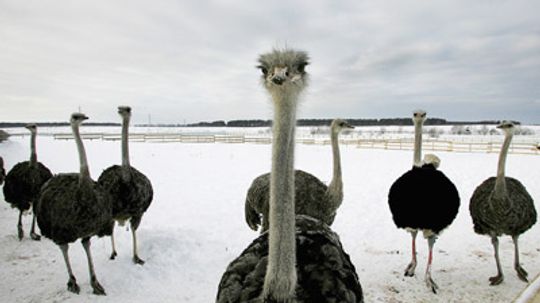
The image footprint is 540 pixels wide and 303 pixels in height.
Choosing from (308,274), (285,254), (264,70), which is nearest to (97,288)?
(308,274)

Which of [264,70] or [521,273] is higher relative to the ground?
[264,70]

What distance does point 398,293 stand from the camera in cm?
423

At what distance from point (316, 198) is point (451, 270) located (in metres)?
2.16

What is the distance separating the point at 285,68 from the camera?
179 centimetres

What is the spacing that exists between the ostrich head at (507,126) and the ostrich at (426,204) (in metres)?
1.25

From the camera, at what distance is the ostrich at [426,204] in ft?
14.5

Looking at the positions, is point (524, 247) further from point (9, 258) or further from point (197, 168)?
point (197, 168)

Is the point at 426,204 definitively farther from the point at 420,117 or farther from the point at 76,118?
the point at 76,118

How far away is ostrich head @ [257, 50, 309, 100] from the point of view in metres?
1.80

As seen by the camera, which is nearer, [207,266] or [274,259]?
[274,259]

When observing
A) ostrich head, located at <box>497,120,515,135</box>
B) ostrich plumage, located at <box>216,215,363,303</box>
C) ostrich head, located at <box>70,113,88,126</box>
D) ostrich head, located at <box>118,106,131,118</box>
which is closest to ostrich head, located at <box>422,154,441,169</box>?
ostrich head, located at <box>497,120,515,135</box>

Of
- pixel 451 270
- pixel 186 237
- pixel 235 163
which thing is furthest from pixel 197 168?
pixel 451 270

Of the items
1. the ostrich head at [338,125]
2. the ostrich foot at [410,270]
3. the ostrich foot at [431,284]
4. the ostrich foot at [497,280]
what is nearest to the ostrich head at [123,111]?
the ostrich head at [338,125]

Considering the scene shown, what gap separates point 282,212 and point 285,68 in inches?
28.6
